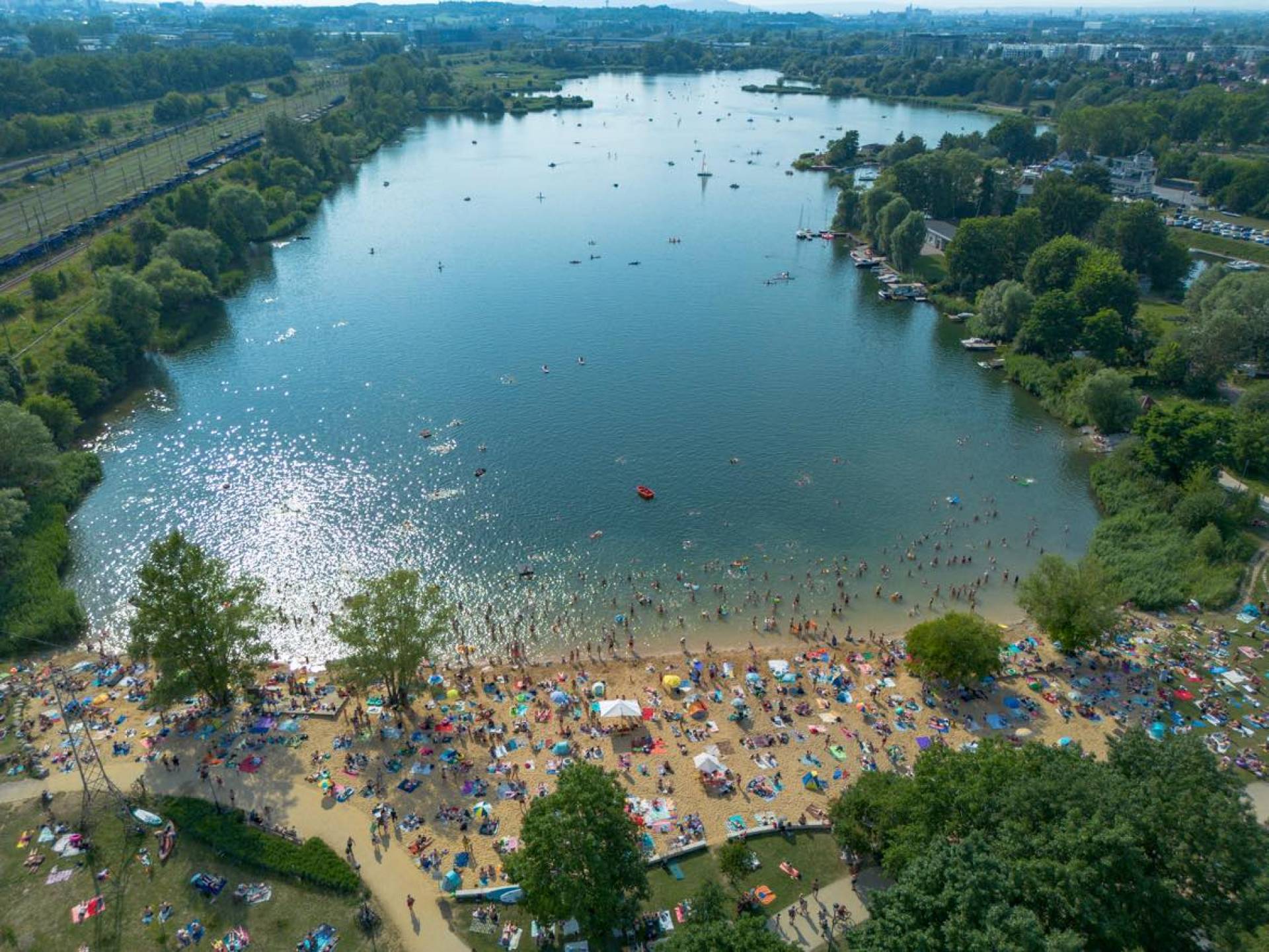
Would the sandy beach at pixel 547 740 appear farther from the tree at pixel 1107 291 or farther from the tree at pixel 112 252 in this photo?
the tree at pixel 112 252

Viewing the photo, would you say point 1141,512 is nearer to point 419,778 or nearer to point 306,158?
point 419,778

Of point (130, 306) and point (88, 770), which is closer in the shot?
point (88, 770)

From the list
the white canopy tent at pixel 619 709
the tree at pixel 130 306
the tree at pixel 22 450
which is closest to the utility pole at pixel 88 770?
the tree at pixel 22 450

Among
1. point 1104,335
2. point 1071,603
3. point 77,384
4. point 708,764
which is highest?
point 1104,335

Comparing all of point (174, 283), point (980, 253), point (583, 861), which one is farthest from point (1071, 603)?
point (174, 283)

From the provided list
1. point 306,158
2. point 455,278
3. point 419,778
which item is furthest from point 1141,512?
point 306,158

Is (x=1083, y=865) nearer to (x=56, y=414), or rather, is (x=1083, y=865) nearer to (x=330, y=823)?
(x=330, y=823)
